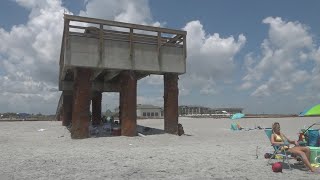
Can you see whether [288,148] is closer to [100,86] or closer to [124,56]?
[124,56]

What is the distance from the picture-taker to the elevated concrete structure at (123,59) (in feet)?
63.5

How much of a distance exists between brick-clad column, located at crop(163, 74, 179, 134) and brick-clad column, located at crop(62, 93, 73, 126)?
1470cm

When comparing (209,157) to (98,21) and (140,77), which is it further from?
(140,77)

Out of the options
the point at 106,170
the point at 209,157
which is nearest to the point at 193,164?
the point at 209,157

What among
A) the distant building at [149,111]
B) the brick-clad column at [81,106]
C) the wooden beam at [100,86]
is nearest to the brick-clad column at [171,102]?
the brick-clad column at [81,106]

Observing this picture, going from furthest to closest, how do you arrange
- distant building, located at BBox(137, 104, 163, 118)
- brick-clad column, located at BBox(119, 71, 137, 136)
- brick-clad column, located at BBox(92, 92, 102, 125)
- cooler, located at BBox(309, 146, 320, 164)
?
distant building, located at BBox(137, 104, 163, 118)
brick-clad column, located at BBox(92, 92, 102, 125)
brick-clad column, located at BBox(119, 71, 137, 136)
cooler, located at BBox(309, 146, 320, 164)

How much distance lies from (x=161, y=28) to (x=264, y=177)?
46.5ft

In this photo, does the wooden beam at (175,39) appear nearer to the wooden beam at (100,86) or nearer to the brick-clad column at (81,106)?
the brick-clad column at (81,106)

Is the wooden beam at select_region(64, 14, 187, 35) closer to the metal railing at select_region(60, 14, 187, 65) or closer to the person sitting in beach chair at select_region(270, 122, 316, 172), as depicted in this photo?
the metal railing at select_region(60, 14, 187, 65)

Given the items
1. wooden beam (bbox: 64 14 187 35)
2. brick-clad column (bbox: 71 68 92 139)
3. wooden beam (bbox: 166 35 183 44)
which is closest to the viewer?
wooden beam (bbox: 64 14 187 35)

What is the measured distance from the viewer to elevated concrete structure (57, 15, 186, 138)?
1936cm

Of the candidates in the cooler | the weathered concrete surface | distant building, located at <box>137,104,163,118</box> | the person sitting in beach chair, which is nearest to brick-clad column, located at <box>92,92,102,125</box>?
the weathered concrete surface

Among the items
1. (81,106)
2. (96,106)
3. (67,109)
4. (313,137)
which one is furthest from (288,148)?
(96,106)

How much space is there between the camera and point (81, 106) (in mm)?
19969
